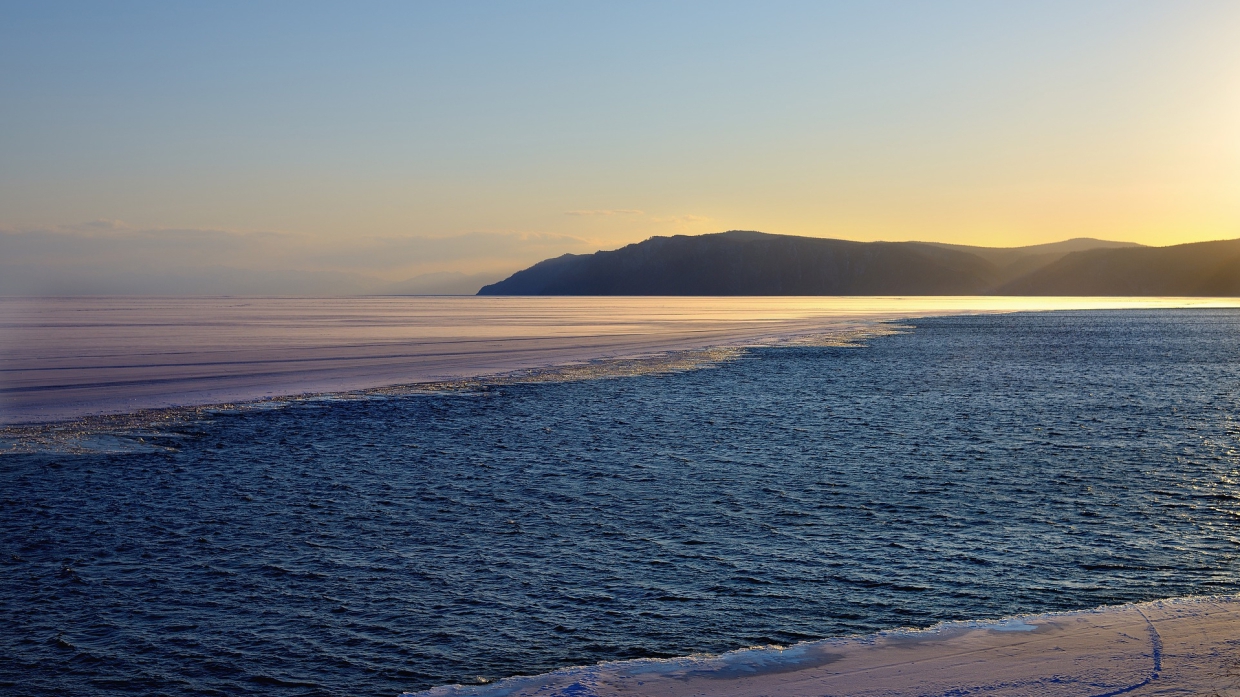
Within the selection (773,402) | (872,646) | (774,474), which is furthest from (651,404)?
(872,646)

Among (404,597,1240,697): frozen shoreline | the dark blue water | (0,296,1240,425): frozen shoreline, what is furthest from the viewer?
(0,296,1240,425): frozen shoreline

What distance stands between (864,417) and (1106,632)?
50.3 ft

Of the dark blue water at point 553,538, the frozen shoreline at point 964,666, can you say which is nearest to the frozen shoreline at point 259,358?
the dark blue water at point 553,538

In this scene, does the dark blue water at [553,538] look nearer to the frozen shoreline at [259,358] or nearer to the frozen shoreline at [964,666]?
the frozen shoreline at [964,666]

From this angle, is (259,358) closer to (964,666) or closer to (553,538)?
(553,538)

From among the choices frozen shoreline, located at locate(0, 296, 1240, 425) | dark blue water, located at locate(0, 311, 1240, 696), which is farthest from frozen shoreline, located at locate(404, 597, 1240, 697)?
frozen shoreline, located at locate(0, 296, 1240, 425)

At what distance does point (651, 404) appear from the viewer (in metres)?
25.3

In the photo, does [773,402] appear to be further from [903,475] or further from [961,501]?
[961,501]

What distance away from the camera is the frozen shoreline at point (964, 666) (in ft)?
22.0

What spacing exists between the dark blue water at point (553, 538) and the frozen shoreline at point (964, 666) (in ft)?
1.27

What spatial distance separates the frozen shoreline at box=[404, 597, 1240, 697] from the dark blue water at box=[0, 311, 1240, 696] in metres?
0.39

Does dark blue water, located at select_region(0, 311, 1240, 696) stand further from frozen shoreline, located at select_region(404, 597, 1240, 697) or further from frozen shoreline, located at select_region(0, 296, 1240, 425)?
frozen shoreline, located at select_region(0, 296, 1240, 425)

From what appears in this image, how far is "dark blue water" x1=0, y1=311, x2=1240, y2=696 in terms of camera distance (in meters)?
7.99

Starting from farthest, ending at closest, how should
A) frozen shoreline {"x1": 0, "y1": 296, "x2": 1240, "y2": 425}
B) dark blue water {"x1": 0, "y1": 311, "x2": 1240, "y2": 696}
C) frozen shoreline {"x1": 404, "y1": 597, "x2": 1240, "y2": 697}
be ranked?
1. frozen shoreline {"x1": 0, "y1": 296, "x2": 1240, "y2": 425}
2. dark blue water {"x1": 0, "y1": 311, "x2": 1240, "y2": 696}
3. frozen shoreline {"x1": 404, "y1": 597, "x2": 1240, "y2": 697}
